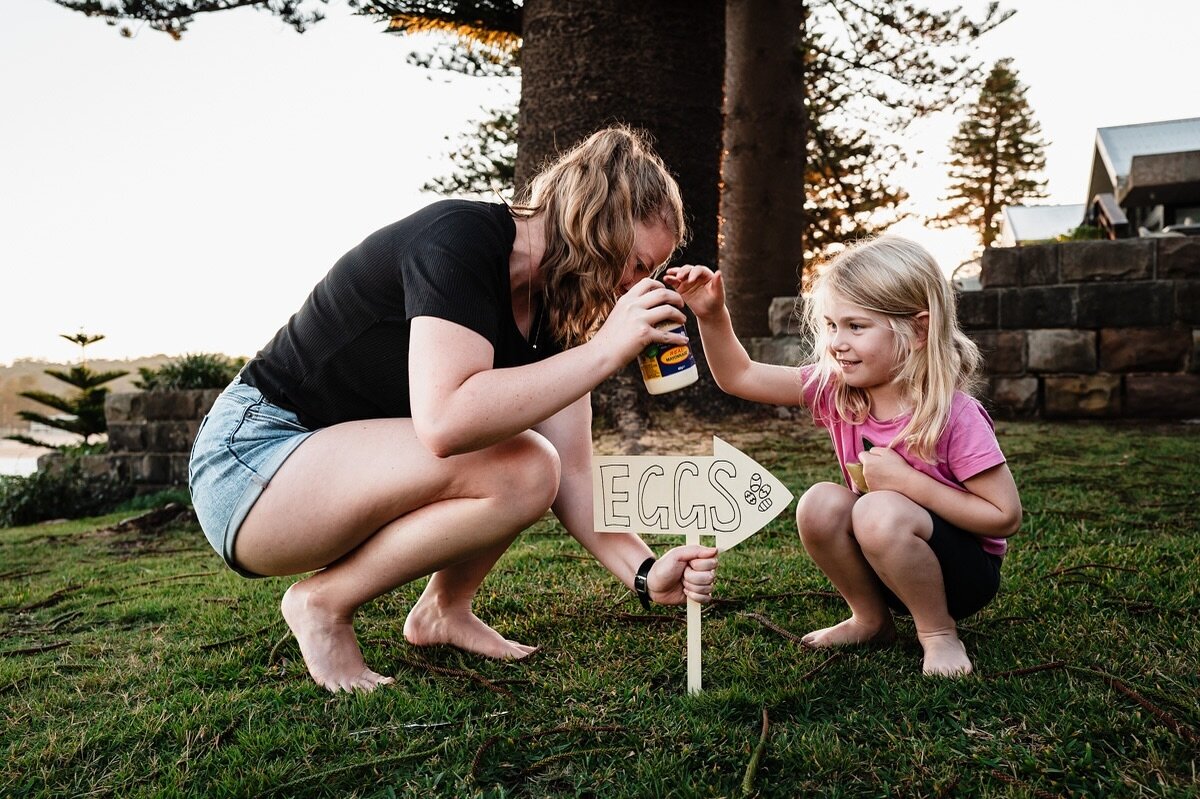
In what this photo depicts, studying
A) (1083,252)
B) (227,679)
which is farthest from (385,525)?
(1083,252)

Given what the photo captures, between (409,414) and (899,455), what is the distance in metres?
1.10

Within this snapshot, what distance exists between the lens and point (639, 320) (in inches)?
63.8

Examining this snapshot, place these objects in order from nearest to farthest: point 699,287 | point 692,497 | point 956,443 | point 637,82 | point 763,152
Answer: point 692,497
point 956,443
point 699,287
point 637,82
point 763,152

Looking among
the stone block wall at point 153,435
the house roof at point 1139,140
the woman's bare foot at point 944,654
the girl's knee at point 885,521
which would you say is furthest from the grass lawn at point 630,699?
the house roof at point 1139,140

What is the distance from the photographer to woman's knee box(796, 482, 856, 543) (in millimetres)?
1887

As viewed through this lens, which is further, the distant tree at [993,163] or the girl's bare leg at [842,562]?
the distant tree at [993,163]

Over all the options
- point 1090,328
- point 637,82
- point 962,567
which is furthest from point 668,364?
point 1090,328

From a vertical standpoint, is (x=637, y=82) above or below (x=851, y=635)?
above

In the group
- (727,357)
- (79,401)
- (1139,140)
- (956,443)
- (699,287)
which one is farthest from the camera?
(1139,140)

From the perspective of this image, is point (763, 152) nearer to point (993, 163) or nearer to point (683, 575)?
point (683, 575)

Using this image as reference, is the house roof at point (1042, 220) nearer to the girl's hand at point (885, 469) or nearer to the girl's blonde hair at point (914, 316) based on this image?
the girl's blonde hair at point (914, 316)

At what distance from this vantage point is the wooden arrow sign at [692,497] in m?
1.71

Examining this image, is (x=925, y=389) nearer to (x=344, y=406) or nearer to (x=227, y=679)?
(x=344, y=406)

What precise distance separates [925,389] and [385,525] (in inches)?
47.9
